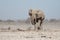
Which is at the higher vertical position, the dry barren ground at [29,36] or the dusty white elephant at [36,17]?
the dusty white elephant at [36,17]

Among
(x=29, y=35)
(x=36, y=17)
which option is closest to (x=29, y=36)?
(x=29, y=35)

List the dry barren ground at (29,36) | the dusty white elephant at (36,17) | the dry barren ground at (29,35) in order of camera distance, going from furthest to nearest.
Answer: the dusty white elephant at (36,17)
the dry barren ground at (29,35)
the dry barren ground at (29,36)

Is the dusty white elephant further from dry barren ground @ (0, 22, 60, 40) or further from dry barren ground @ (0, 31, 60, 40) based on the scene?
dry barren ground @ (0, 31, 60, 40)

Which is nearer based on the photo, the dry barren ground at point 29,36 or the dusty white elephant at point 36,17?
the dry barren ground at point 29,36

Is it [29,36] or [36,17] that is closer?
[29,36]

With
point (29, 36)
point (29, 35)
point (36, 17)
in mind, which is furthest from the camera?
point (36, 17)

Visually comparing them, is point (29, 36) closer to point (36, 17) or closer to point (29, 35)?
point (29, 35)

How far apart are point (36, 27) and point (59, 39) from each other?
9319 mm

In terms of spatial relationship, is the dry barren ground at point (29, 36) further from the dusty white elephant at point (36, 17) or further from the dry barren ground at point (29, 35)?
the dusty white elephant at point (36, 17)

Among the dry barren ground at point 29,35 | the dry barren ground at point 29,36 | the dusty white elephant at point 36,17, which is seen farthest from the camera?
the dusty white elephant at point 36,17

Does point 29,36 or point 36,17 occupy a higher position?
point 36,17

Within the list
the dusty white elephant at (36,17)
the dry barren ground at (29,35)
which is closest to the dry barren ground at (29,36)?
the dry barren ground at (29,35)

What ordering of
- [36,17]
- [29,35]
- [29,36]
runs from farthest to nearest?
[36,17] < [29,35] < [29,36]

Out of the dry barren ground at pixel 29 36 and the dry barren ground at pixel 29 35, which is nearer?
the dry barren ground at pixel 29 36
